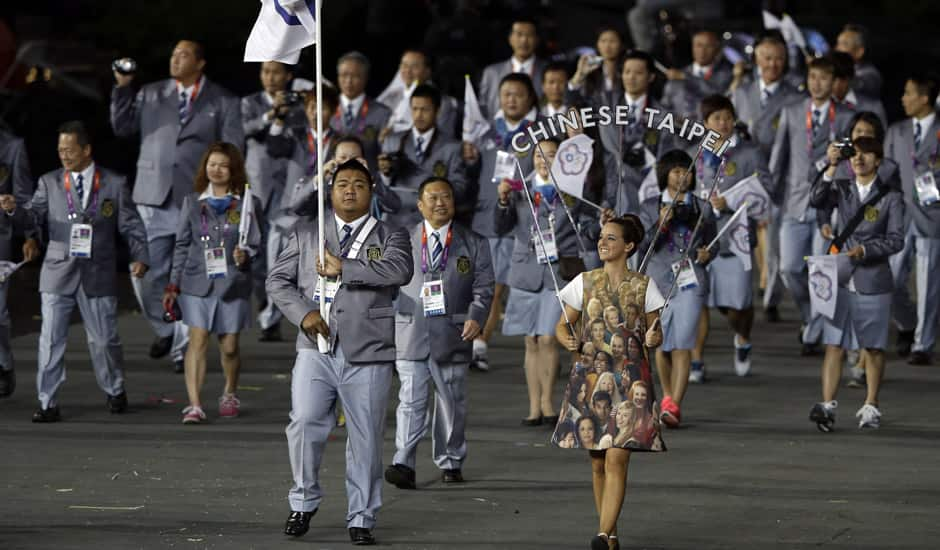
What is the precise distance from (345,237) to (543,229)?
→ 336 centimetres

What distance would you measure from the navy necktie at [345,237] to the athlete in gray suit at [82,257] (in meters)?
3.72

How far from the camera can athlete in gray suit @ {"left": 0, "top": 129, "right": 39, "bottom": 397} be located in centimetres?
1288

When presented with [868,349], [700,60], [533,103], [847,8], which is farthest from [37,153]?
[847,8]

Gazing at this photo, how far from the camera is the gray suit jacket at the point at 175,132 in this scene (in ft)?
49.0

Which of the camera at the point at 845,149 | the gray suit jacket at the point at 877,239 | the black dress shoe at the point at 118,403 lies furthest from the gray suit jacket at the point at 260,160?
the gray suit jacket at the point at 877,239

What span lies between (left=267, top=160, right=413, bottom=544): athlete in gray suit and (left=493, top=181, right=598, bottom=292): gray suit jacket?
327 centimetres

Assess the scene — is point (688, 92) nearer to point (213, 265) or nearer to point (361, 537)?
point (213, 265)

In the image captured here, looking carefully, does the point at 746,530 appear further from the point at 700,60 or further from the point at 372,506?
the point at 700,60

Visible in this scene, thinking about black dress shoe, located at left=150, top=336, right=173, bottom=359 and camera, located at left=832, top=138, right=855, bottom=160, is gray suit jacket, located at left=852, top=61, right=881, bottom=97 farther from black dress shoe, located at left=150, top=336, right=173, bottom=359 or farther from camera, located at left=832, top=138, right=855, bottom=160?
black dress shoe, located at left=150, top=336, right=173, bottom=359

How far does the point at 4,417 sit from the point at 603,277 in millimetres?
5158

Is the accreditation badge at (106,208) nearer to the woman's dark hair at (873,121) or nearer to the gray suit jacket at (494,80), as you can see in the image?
the gray suit jacket at (494,80)

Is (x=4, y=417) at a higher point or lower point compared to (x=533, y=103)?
lower

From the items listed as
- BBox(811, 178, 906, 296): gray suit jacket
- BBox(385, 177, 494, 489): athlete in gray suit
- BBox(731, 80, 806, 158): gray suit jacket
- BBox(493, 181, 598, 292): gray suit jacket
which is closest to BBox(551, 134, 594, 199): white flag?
BBox(493, 181, 598, 292): gray suit jacket

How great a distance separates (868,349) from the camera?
12.6m
